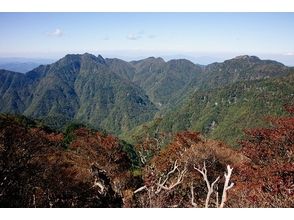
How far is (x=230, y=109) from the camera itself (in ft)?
474

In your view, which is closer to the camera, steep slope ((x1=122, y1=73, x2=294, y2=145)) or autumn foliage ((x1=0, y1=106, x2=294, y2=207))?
autumn foliage ((x1=0, y1=106, x2=294, y2=207))

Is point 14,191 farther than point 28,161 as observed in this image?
No

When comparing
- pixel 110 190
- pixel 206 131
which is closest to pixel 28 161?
pixel 110 190

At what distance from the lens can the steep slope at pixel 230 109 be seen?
124594 millimetres

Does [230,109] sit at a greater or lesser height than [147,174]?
lesser

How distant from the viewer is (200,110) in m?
160

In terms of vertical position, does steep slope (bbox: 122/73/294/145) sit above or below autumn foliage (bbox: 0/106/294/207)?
below

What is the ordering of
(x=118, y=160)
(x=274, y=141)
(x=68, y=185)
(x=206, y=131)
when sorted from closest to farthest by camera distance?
(x=274, y=141) < (x=68, y=185) < (x=118, y=160) < (x=206, y=131)

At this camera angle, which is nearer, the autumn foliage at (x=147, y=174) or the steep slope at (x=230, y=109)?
the autumn foliage at (x=147, y=174)

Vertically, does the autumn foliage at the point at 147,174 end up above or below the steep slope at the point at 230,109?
above

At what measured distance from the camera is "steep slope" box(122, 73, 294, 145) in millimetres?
124594

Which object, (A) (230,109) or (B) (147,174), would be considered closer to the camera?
(B) (147,174)

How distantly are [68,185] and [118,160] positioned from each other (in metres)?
7.11

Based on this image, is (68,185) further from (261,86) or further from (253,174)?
(261,86)
